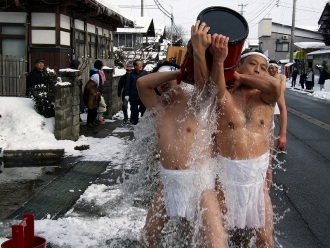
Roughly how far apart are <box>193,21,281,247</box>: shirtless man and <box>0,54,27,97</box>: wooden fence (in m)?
9.56

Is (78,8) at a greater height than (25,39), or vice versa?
(78,8)

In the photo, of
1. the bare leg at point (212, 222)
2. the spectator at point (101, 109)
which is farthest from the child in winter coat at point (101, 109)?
the bare leg at point (212, 222)

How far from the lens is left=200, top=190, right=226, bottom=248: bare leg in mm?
2799

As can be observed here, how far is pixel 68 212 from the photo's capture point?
16.2ft

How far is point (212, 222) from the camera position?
9.29 ft

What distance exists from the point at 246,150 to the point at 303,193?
3.25 m

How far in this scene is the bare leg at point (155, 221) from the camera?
10.3 feet

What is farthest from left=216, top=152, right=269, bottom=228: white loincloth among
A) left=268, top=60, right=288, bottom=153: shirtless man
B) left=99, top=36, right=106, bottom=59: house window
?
left=99, top=36, right=106, bottom=59: house window

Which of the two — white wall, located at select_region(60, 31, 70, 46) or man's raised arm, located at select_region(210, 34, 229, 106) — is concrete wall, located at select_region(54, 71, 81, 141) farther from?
man's raised arm, located at select_region(210, 34, 229, 106)

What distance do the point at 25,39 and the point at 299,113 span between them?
10.3 m

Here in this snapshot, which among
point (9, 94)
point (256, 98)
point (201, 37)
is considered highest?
point (201, 37)

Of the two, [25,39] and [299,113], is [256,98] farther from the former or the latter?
[299,113]


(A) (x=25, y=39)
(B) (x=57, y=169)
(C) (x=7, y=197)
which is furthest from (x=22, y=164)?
(A) (x=25, y=39)

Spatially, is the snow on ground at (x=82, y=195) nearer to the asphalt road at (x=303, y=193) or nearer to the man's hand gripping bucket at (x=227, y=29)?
the asphalt road at (x=303, y=193)
